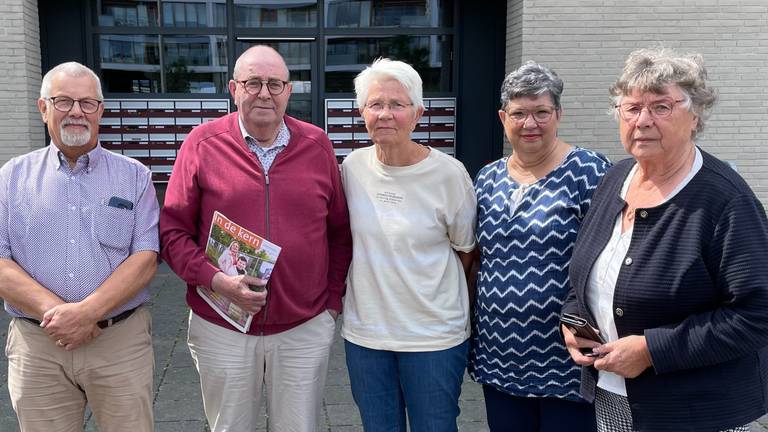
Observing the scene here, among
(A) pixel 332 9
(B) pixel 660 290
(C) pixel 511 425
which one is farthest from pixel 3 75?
(B) pixel 660 290

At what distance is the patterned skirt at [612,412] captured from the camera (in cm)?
237

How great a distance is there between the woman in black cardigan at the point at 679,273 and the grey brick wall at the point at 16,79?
24.8 ft

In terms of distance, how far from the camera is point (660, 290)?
6.94 feet

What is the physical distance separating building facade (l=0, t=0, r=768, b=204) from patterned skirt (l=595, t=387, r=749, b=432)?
6448 mm

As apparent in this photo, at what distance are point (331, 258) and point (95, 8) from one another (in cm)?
768

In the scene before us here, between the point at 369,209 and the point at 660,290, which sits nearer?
the point at 660,290

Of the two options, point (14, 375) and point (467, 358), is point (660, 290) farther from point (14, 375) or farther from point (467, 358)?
point (14, 375)

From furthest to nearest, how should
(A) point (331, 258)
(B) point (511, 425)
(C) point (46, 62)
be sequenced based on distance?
(C) point (46, 62), (A) point (331, 258), (B) point (511, 425)

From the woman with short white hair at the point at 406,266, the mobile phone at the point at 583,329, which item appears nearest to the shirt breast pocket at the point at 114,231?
the woman with short white hair at the point at 406,266

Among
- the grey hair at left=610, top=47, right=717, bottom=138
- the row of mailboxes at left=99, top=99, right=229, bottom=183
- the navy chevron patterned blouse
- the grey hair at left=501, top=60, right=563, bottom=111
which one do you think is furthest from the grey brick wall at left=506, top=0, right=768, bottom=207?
the grey hair at left=610, top=47, right=717, bottom=138

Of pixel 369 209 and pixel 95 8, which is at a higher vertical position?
pixel 95 8

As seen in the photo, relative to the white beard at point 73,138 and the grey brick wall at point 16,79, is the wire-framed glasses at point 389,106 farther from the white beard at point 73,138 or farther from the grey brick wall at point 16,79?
the grey brick wall at point 16,79

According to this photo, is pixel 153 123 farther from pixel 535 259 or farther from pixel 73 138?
pixel 535 259

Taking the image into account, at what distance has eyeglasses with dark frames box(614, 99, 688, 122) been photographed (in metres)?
2.17
